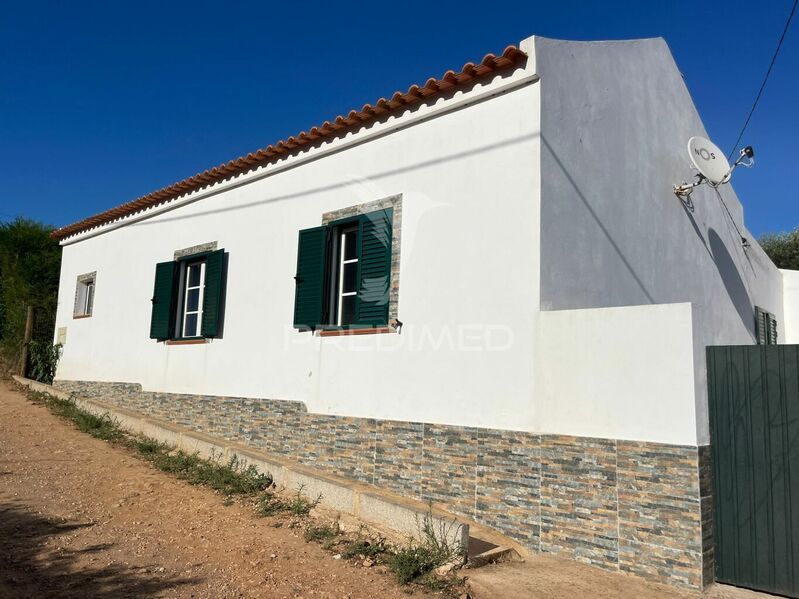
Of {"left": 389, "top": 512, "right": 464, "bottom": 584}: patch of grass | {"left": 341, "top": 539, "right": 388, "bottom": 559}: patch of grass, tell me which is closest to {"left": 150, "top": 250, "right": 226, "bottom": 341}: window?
{"left": 341, "top": 539, "right": 388, "bottom": 559}: patch of grass

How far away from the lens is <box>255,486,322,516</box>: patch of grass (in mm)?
6215

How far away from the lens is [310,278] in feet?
25.3

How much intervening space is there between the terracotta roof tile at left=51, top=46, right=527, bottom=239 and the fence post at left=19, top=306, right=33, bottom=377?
169 inches

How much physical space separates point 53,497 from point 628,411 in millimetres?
5922

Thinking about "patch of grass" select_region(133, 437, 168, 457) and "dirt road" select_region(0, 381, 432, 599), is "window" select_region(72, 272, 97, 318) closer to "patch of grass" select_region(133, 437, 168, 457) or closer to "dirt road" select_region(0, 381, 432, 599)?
"patch of grass" select_region(133, 437, 168, 457)

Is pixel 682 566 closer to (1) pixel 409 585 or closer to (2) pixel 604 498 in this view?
(2) pixel 604 498

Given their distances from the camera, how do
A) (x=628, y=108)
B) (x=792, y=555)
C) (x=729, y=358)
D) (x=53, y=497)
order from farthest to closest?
(x=628, y=108) → (x=53, y=497) → (x=729, y=358) → (x=792, y=555)

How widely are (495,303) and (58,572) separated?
4.26m

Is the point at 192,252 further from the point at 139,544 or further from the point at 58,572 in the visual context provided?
the point at 58,572

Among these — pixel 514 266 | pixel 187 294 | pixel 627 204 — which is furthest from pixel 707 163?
pixel 187 294

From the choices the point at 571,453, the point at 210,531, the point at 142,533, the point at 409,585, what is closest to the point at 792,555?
the point at 571,453

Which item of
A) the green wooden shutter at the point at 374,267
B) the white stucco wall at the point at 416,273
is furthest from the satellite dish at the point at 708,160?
the green wooden shutter at the point at 374,267

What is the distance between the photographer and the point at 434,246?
6.52m

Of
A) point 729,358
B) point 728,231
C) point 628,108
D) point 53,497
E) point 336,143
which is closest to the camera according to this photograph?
point 729,358
